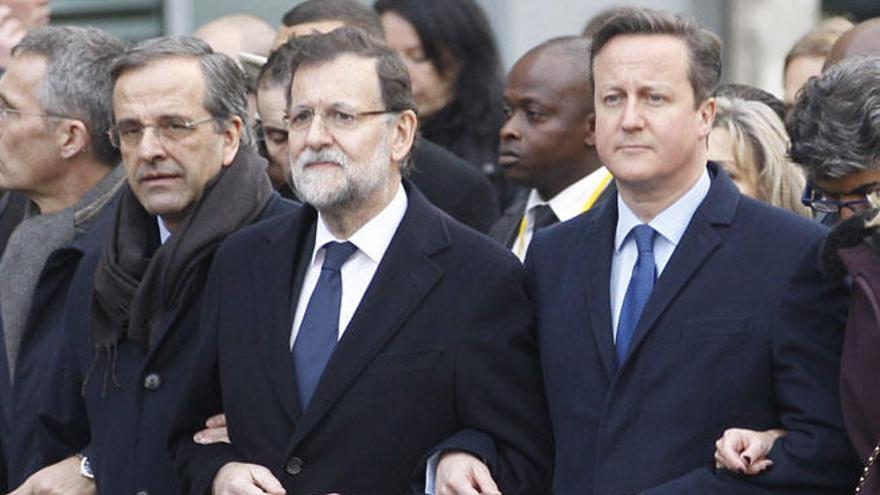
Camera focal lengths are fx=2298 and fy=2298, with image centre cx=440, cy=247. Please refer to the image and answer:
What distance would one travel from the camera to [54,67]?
7258mm

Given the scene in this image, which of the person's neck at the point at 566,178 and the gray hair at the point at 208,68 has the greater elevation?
the gray hair at the point at 208,68

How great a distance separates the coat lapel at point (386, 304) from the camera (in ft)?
18.9

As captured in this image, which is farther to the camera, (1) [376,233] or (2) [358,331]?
(1) [376,233]

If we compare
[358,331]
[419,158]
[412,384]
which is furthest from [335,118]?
[419,158]

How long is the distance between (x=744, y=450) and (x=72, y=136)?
2.87 m

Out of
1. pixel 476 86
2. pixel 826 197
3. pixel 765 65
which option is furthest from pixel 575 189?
pixel 765 65

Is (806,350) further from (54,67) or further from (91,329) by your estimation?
(54,67)

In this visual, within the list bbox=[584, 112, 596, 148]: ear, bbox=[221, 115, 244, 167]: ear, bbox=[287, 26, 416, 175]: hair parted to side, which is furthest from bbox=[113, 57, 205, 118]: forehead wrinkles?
bbox=[584, 112, 596, 148]: ear

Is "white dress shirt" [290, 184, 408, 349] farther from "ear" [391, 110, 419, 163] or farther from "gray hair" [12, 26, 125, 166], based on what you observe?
"gray hair" [12, 26, 125, 166]

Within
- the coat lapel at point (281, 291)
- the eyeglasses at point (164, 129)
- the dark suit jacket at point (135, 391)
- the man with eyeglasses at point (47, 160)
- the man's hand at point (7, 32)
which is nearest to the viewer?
the coat lapel at point (281, 291)

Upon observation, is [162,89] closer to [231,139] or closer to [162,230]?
[231,139]

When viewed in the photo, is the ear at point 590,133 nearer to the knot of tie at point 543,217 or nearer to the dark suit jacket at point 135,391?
the knot of tie at point 543,217

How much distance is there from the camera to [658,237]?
559cm

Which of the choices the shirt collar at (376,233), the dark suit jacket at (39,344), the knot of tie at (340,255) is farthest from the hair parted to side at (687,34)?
the dark suit jacket at (39,344)
